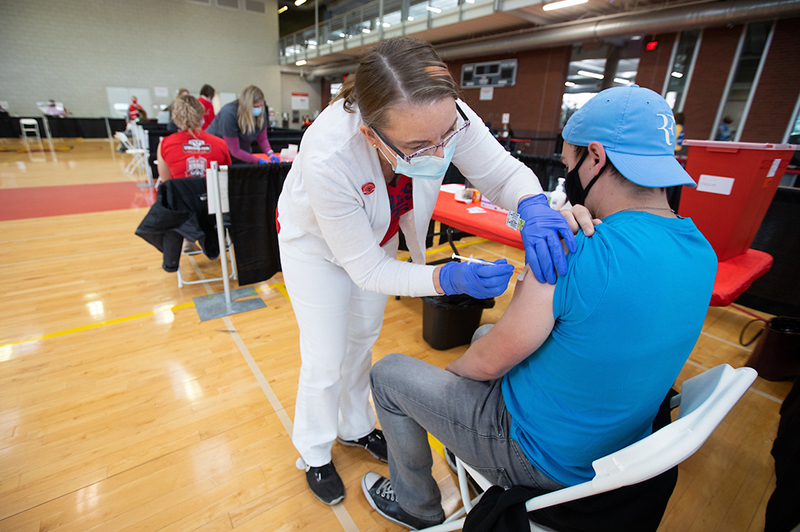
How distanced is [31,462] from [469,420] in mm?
1803

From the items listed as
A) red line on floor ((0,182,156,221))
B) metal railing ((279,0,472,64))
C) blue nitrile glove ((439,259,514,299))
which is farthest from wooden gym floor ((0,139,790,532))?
metal railing ((279,0,472,64))

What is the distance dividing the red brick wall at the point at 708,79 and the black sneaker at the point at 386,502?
7.67 metres

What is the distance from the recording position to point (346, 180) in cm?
93

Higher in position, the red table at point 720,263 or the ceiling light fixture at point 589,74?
the ceiling light fixture at point 589,74

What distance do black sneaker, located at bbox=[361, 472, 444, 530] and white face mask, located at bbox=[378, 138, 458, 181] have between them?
111 centimetres

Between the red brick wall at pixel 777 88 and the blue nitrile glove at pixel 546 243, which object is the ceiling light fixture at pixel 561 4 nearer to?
the red brick wall at pixel 777 88

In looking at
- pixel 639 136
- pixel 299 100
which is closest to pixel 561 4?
pixel 639 136

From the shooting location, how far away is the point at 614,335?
71 centimetres

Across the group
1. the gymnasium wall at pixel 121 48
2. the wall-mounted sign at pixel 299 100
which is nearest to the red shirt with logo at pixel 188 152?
the gymnasium wall at pixel 121 48

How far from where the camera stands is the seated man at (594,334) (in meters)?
0.72

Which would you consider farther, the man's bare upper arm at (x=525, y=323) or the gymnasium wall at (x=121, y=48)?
the gymnasium wall at (x=121, y=48)

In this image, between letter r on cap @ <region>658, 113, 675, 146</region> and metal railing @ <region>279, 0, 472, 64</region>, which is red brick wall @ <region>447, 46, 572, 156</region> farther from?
letter r on cap @ <region>658, 113, 675, 146</region>

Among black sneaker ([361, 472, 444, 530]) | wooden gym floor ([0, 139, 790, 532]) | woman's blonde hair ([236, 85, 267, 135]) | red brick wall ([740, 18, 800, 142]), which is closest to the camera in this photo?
black sneaker ([361, 472, 444, 530])

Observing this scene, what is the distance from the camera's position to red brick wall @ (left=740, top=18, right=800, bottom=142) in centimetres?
523
